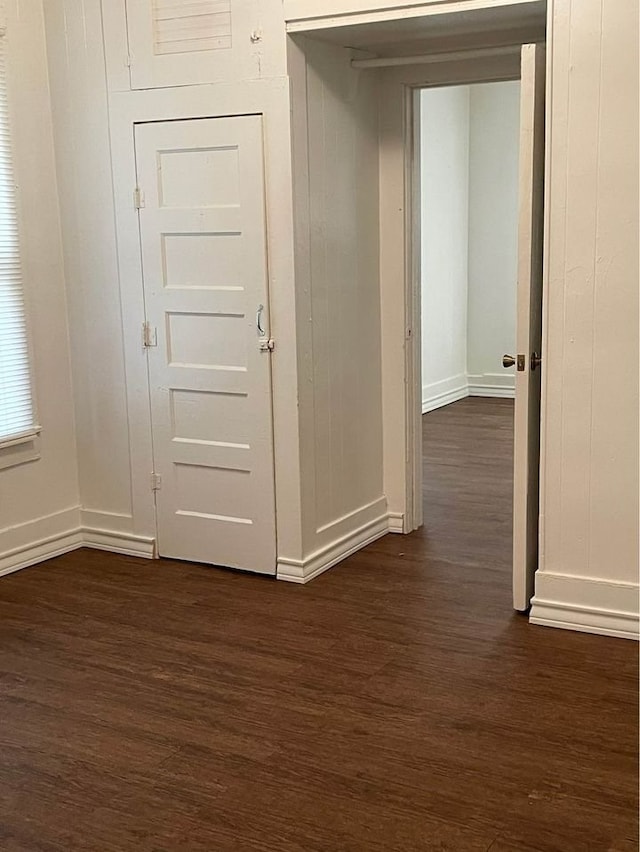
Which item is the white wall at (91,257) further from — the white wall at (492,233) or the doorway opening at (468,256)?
the white wall at (492,233)

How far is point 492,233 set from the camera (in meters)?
8.66

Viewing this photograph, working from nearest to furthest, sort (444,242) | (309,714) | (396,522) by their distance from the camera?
(309,714), (396,522), (444,242)

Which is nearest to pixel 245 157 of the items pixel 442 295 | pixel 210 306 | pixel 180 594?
pixel 210 306

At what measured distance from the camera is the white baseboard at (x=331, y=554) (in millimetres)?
4191

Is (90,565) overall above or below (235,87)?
below

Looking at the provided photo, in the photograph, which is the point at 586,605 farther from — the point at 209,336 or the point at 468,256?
the point at 468,256

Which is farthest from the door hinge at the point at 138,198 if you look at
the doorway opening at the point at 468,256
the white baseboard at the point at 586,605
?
the doorway opening at the point at 468,256

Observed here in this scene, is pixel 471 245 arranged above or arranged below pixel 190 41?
below

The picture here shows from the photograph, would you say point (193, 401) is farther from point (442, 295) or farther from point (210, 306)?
point (442, 295)

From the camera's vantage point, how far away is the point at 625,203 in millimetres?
3352

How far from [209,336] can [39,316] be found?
2.82ft

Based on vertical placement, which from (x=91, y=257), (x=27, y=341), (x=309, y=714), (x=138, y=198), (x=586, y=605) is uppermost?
(x=138, y=198)

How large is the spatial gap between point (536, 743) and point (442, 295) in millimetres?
5850

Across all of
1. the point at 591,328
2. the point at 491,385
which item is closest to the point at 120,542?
the point at 591,328
